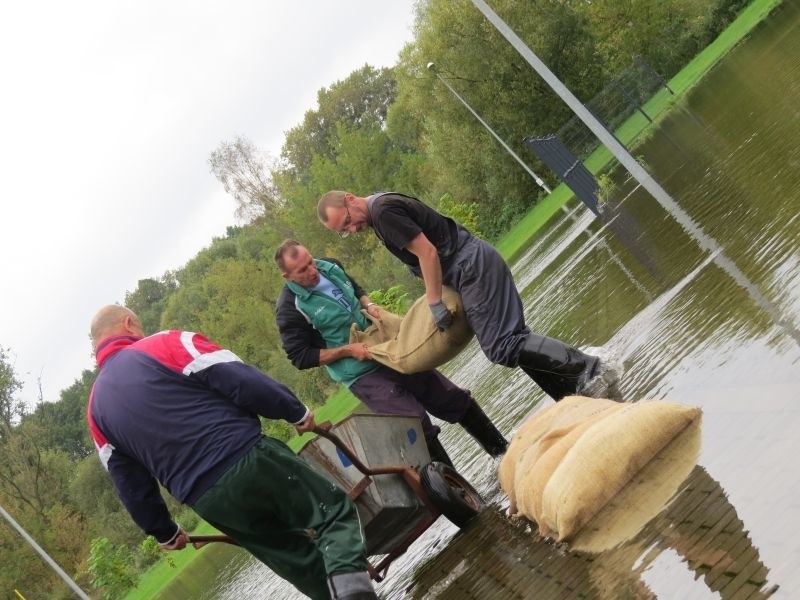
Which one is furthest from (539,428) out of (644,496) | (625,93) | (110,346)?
(625,93)

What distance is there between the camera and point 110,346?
5.54m

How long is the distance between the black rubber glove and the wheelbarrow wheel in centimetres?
97

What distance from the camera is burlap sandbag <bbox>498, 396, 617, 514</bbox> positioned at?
5.61 meters

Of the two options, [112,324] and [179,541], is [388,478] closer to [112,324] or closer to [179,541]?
[179,541]

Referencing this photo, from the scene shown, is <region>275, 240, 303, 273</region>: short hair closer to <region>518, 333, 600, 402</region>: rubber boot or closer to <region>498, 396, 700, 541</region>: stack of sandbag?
<region>518, 333, 600, 402</region>: rubber boot

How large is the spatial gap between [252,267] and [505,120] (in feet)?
55.0

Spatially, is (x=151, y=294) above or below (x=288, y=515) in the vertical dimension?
above

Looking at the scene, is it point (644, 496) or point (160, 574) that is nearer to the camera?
point (644, 496)

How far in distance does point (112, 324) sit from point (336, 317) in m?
2.06

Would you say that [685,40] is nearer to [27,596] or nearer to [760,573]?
[27,596]

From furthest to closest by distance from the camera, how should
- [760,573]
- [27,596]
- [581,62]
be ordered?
1. [581,62]
2. [27,596]
3. [760,573]

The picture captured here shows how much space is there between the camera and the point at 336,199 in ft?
21.0

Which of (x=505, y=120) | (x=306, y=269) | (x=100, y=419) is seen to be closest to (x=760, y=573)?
(x=100, y=419)

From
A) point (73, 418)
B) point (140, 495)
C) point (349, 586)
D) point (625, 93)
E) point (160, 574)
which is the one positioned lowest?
point (160, 574)
